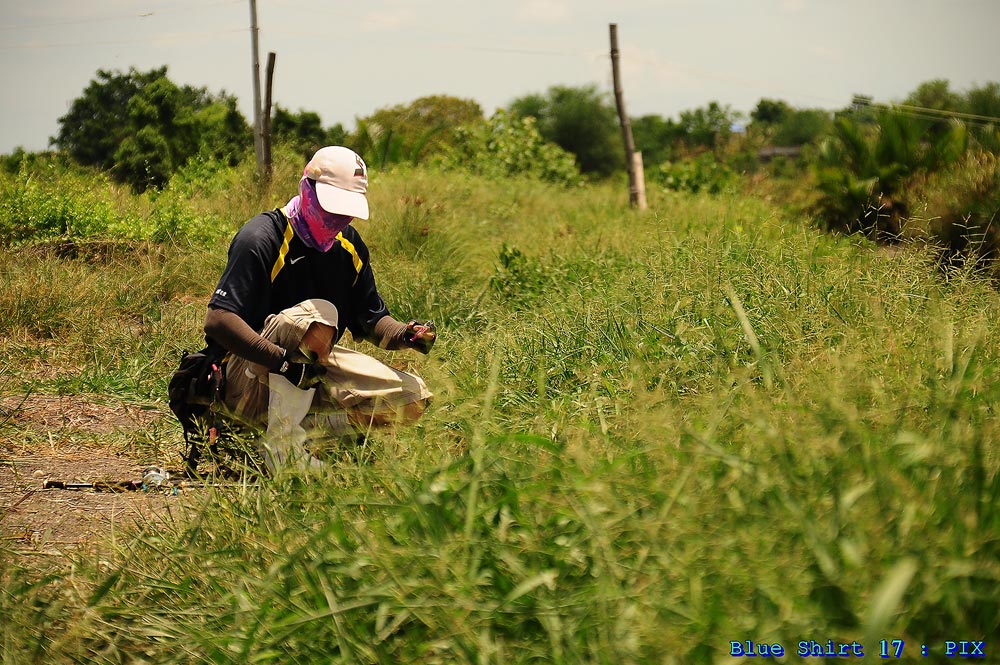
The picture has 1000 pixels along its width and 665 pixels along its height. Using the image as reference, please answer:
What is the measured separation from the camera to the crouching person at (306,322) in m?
3.78

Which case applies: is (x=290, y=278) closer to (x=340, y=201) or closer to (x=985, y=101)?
(x=340, y=201)

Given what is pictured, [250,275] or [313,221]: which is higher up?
[313,221]

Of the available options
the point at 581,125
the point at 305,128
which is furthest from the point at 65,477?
the point at 581,125

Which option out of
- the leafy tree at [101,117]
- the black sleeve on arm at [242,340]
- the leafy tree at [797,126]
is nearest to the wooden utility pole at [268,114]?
the leafy tree at [101,117]

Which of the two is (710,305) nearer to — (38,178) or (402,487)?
(402,487)

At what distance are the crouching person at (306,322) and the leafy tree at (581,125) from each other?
35.9m

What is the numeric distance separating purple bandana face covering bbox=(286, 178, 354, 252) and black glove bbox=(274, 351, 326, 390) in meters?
0.52

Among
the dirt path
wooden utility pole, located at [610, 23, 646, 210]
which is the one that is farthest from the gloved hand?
wooden utility pole, located at [610, 23, 646, 210]

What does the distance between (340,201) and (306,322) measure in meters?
0.50

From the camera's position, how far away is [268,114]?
1356 cm

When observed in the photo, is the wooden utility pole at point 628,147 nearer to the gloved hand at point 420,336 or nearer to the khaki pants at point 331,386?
the gloved hand at point 420,336

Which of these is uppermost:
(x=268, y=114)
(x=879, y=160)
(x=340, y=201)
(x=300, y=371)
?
(x=268, y=114)

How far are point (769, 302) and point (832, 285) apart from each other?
1.14ft

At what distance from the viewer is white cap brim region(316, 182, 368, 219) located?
3.84 m
